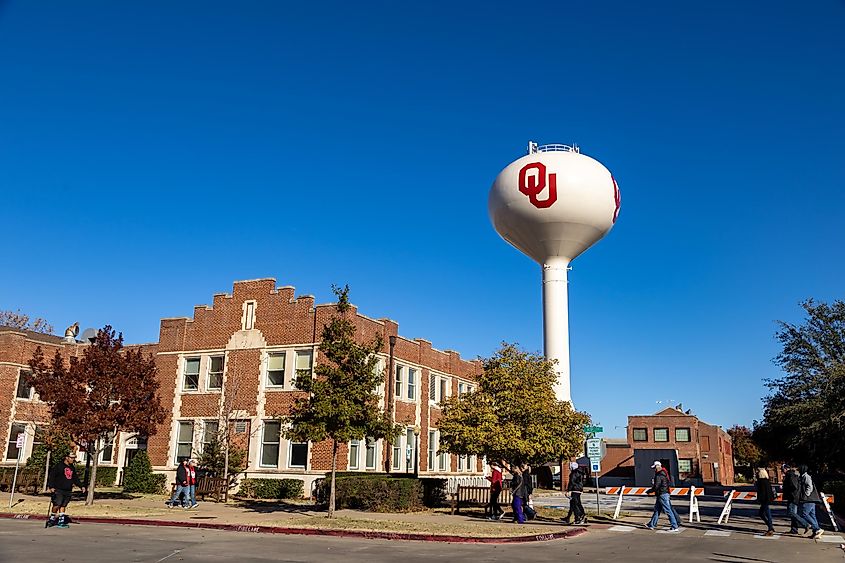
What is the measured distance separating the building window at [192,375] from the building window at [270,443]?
4814 millimetres

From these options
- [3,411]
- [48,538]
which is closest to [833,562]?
[48,538]

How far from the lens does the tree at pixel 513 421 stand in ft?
78.0

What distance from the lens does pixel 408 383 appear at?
1407 inches

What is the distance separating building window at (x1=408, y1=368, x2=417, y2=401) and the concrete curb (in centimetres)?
1712

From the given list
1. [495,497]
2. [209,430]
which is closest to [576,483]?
[495,497]

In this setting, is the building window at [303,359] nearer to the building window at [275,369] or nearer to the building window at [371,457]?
the building window at [275,369]

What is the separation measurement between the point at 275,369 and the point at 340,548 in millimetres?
18281

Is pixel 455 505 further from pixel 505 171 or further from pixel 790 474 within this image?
pixel 505 171

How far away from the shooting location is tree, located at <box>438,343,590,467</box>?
936 inches

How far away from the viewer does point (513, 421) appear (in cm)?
2452

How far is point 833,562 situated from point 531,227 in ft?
91.3

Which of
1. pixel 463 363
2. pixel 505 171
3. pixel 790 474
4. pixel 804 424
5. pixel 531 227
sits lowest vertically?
pixel 790 474

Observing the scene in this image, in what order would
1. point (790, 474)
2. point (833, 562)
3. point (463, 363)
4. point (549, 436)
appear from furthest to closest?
point (463, 363)
point (549, 436)
point (790, 474)
point (833, 562)

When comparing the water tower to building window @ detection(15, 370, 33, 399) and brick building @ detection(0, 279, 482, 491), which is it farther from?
building window @ detection(15, 370, 33, 399)
